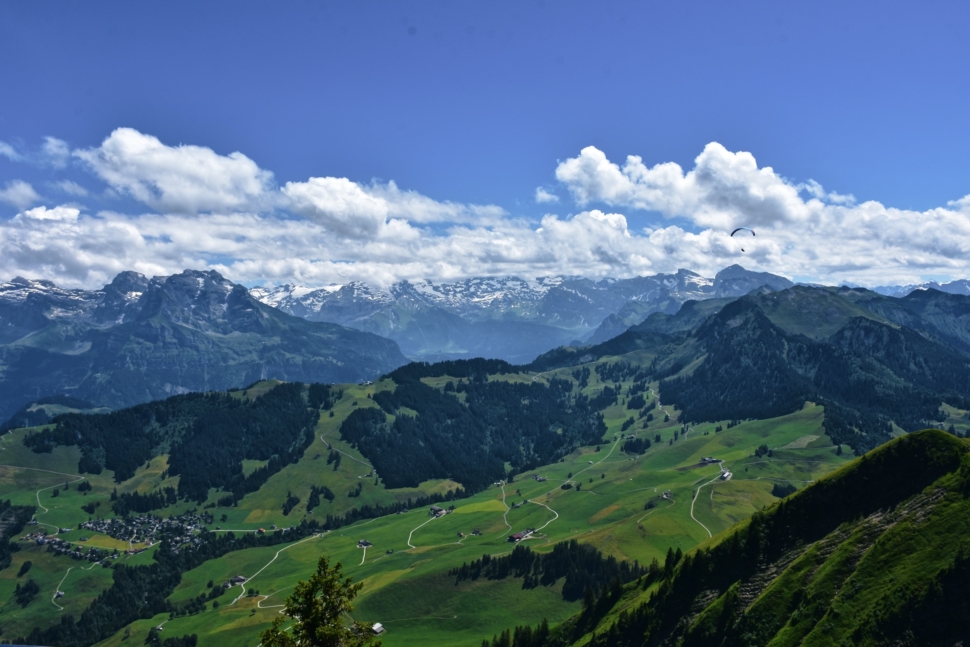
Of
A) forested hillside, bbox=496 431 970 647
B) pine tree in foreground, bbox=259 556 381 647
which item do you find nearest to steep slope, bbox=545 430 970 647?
forested hillside, bbox=496 431 970 647

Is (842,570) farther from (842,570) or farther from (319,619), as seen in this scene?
(319,619)

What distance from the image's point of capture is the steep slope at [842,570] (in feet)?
313

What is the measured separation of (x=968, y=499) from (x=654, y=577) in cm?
6750

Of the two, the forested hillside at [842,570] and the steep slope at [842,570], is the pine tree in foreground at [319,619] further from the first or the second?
the steep slope at [842,570]

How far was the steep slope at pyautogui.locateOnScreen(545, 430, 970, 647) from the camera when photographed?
313 ft

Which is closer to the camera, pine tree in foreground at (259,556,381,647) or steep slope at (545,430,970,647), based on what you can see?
pine tree in foreground at (259,556,381,647)

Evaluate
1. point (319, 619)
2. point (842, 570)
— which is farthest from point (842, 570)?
point (319, 619)

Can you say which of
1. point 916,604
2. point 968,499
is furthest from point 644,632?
point 968,499

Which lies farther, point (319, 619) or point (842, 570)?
point (842, 570)

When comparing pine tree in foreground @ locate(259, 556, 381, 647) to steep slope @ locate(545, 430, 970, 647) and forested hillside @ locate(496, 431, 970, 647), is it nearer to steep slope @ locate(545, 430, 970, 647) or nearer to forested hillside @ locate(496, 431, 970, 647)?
forested hillside @ locate(496, 431, 970, 647)

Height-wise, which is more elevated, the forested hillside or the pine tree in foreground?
the pine tree in foreground

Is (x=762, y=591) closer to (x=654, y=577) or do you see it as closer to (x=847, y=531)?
(x=847, y=531)

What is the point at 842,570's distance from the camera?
107562 mm

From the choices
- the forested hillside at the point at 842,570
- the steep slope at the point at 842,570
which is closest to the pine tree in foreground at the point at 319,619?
the forested hillside at the point at 842,570
